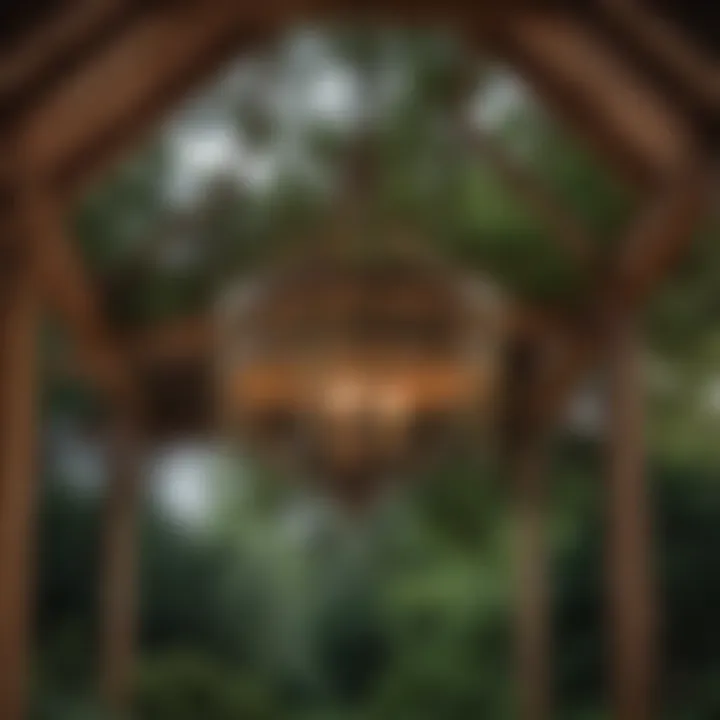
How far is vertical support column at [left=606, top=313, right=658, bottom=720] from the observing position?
611 centimetres

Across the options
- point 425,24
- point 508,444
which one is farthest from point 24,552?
point 508,444

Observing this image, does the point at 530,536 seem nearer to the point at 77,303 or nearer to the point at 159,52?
the point at 77,303

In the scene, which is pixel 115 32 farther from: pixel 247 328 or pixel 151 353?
pixel 151 353

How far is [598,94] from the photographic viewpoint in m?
5.43

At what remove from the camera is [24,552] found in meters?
4.89

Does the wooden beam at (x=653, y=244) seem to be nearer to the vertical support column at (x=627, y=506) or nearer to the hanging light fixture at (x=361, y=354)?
the vertical support column at (x=627, y=506)

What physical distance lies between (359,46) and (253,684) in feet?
11.2

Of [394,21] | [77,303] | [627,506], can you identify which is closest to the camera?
[394,21]

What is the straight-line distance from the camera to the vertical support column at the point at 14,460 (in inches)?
189

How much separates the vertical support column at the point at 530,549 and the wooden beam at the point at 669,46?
4.31m

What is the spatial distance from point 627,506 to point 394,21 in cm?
229

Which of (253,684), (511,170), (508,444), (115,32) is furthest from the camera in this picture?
(508,444)

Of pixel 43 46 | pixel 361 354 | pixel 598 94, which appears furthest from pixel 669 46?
pixel 361 354

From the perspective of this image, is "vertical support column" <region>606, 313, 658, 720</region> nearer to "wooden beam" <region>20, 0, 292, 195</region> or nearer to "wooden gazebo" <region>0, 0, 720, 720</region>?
"wooden gazebo" <region>0, 0, 720, 720</region>
